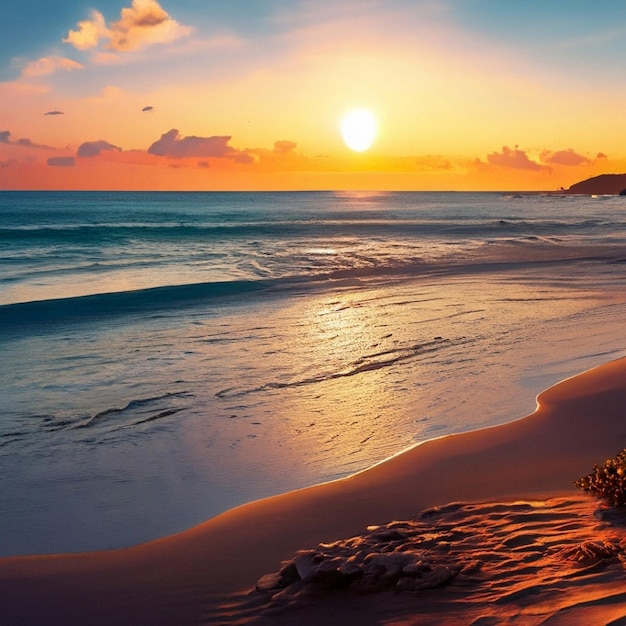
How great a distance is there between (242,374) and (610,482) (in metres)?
6.27

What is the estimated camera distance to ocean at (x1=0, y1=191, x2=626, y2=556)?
651cm

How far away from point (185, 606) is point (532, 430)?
4.49m

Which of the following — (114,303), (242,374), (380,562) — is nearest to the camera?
(380,562)

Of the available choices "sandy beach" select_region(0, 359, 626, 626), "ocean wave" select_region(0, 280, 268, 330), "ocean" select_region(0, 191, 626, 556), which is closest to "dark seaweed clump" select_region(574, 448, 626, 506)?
"sandy beach" select_region(0, 359, 626, 626)

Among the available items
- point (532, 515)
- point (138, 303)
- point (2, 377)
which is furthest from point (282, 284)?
point (532, 515)

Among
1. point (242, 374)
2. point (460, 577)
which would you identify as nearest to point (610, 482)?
point (460, 577)

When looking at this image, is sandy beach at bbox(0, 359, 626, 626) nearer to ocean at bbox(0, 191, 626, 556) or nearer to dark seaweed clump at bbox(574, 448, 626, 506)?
dark seaweed clump at bbox(574, 448, 626, 506)

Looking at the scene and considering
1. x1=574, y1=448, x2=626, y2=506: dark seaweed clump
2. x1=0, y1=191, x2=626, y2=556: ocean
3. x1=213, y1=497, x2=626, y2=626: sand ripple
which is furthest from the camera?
x1=0, y1=191, x2=626, y2=556: ocean

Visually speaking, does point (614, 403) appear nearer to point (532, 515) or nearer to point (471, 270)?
point (532, 515)

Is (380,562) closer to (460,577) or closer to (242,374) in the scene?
(460,577)

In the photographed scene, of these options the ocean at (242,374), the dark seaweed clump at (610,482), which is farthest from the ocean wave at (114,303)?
the dark seaweed clump at (610,482)

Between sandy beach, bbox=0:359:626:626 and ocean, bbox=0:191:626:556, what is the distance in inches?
19.6

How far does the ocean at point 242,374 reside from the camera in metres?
6.51

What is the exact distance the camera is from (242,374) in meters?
10.6
